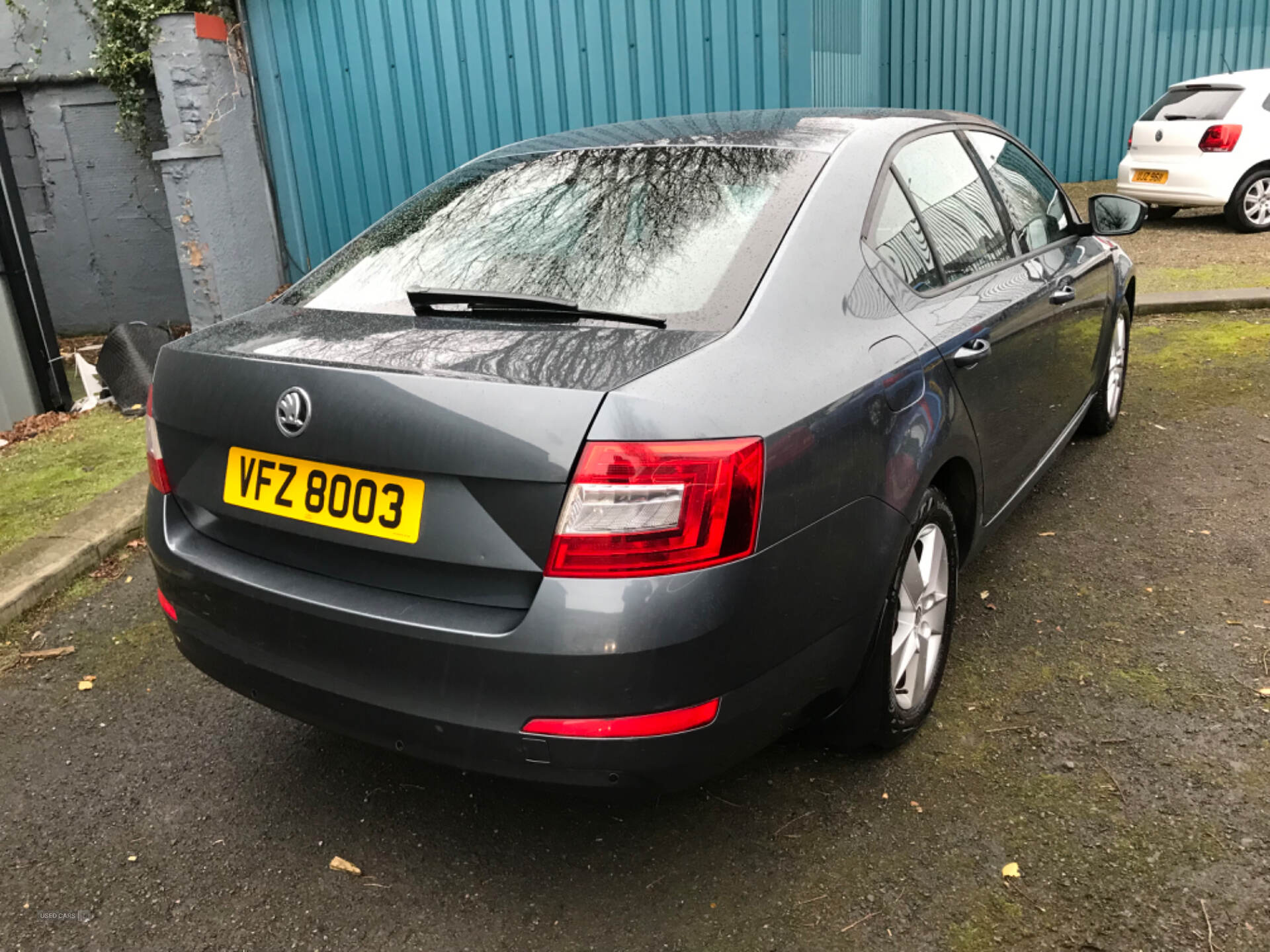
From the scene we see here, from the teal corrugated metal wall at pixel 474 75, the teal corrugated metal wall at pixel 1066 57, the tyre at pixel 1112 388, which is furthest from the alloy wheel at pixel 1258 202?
the tyre at pixel 1112 388

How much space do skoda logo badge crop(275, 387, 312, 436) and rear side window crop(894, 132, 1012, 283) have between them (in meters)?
1.70

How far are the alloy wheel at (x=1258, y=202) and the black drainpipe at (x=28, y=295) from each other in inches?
410

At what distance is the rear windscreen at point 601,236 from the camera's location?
2.31m

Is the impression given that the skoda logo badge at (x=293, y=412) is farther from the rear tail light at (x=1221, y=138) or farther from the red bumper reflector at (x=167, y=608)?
the rear tail light at (x=1221, y=138)

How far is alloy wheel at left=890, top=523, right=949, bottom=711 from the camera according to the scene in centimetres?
263

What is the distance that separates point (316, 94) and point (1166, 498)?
6708 mm

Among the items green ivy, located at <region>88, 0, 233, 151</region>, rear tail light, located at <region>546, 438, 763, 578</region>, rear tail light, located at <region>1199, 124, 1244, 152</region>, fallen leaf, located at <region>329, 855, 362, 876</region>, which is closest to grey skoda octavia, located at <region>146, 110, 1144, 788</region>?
rear tail light, located at <region>546, 438, 763, 578</region>

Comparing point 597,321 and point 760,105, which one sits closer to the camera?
point 597,321

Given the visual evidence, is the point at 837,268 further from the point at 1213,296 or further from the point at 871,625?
the point at 1213,296

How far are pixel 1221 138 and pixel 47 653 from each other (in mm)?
10829

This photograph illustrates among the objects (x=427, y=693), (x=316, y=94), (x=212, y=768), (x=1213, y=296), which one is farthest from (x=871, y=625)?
(x=316, y=94)

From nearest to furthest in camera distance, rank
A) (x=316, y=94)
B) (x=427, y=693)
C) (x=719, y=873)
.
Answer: (x=427, y=693), (x=719, y=873), (x=316, y=94)

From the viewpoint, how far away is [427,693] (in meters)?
2.04

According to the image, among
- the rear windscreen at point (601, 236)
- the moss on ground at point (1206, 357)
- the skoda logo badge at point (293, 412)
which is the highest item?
the rear windscreen at point (601, 236)
